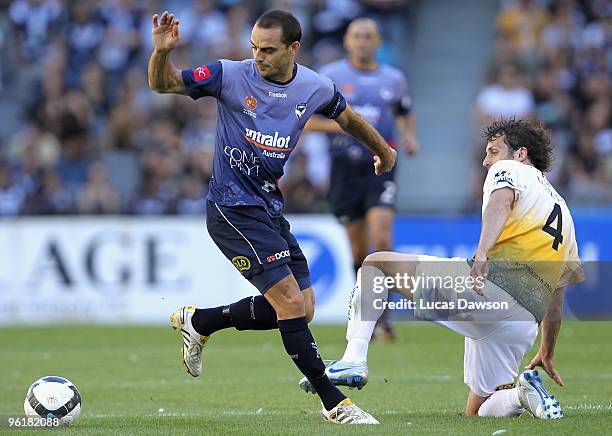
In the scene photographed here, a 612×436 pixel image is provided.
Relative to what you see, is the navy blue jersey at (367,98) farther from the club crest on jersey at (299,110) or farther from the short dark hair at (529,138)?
the short dark hair at (529,138)

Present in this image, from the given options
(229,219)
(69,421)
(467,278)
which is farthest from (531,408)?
(69,421)

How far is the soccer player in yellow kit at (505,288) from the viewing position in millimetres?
6836

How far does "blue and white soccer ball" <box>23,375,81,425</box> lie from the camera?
6.95m

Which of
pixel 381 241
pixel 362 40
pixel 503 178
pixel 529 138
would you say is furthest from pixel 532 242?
pixel 362 40

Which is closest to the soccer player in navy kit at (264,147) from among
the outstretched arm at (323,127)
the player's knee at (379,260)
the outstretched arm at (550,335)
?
the player's knee at (379,260)

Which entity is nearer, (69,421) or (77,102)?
(69,421)

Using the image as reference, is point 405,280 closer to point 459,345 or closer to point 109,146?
point 459,345

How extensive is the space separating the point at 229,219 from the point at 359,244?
Result: 562cm

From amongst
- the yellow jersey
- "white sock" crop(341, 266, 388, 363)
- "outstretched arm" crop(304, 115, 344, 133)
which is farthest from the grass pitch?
"outstretched arm" crop(304, 115, 344, 133)

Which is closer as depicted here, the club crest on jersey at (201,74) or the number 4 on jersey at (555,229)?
the number 4 on jersey at (555,229)

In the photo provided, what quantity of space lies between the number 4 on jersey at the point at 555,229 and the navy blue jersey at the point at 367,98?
568cm

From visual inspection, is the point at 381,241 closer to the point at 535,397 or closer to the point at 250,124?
the point at 250,124

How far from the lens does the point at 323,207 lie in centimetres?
1647

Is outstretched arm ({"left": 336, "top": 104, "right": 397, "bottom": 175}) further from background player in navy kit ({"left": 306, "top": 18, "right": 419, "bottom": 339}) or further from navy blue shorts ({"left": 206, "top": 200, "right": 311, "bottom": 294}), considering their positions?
background player in navy kit ({"left": 306, "top": 18, "right": 419, "bottom": 339})
